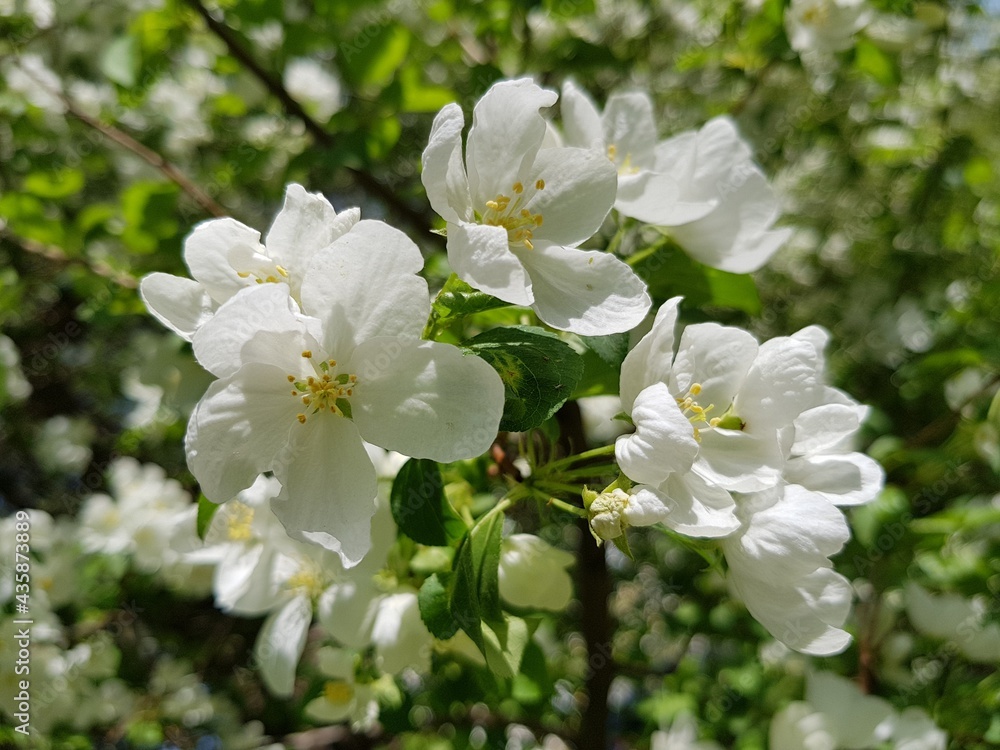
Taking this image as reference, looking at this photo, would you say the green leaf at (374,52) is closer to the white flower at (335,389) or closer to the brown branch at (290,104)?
the brown branch at (290,104)

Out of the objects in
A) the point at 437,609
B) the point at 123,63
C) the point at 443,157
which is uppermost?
the point at 123,63

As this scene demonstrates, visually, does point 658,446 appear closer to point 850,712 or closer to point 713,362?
point 713,362

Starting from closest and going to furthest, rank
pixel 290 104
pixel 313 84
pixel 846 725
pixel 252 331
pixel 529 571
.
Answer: pixel 252 331, pixel 529 571, pixel 846 725, pixel 290 104, pixel 313 84

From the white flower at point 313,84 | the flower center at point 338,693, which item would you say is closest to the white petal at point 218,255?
the flower center at point 338,693

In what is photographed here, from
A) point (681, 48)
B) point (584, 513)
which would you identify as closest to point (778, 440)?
point (584, 513)

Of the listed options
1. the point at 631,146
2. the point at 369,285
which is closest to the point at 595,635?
the point at 631,146

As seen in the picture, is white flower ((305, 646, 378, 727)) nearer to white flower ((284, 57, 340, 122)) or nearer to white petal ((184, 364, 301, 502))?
white petal ((184, 364, 301, 502))

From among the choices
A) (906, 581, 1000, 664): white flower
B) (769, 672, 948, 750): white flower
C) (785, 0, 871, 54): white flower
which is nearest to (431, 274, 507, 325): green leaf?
(769, 672, 948, 750): white flower
